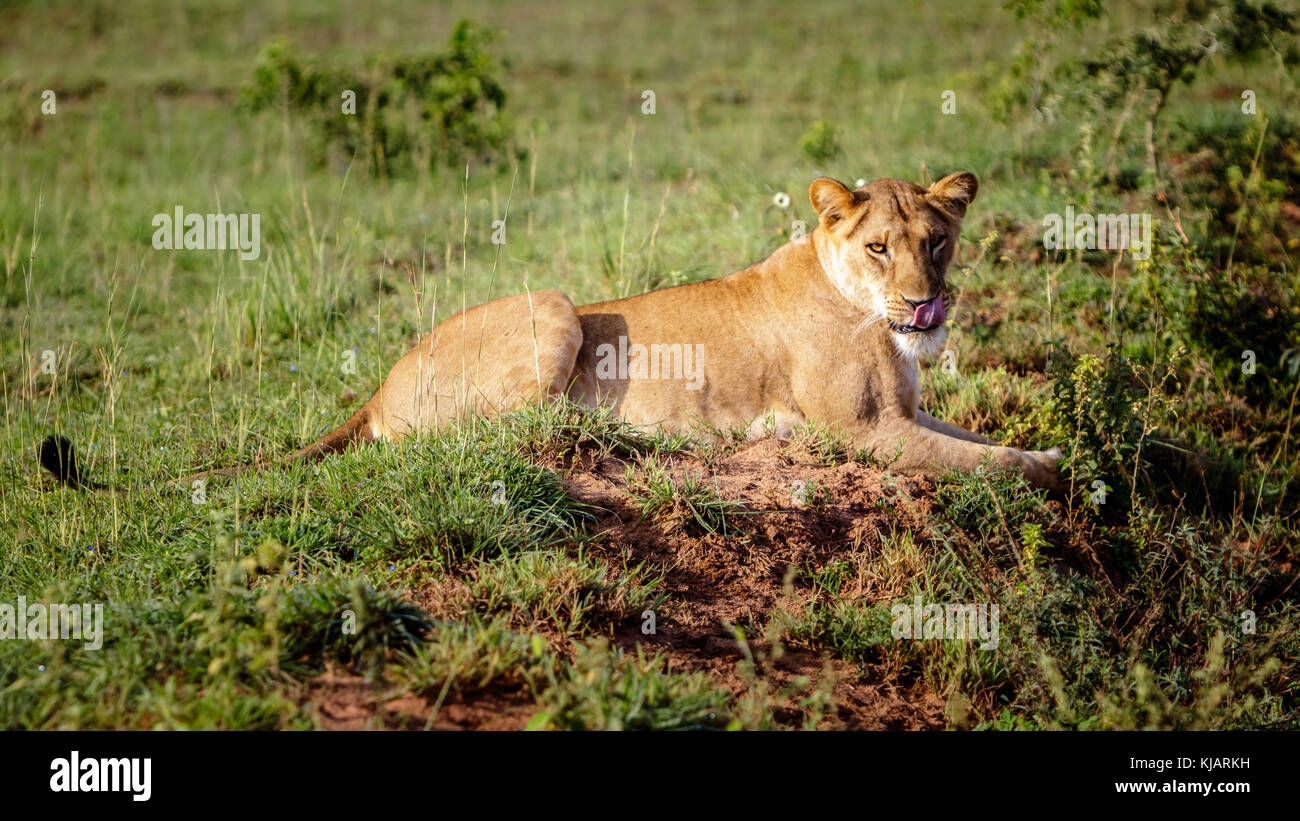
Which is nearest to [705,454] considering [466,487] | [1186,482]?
[466,487]

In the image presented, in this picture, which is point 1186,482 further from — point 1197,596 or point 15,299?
point 15,299

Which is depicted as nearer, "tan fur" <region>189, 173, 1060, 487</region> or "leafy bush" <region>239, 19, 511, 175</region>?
"tan fur" <region>189, 173, 1060, 487</region>

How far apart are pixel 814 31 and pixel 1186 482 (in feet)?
63.8

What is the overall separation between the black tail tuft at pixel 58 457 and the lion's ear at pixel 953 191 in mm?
4391

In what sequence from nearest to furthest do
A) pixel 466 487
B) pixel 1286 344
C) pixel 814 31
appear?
pixel 466 487
pixel 1286 344
pixel 814 31

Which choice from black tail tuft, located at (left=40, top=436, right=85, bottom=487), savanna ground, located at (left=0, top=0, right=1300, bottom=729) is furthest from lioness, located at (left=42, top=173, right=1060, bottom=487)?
black tail tuft, located at (left=40, top=436, right=85, bottom=487)

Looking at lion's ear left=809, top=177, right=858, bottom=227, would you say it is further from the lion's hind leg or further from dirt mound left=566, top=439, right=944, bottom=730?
the lion's hind leg

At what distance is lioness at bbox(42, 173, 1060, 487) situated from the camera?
510 cm

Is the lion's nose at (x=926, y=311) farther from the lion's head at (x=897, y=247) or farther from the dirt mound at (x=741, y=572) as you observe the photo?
the dirt mound at (x=741, y=572)

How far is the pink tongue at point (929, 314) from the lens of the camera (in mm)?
4938

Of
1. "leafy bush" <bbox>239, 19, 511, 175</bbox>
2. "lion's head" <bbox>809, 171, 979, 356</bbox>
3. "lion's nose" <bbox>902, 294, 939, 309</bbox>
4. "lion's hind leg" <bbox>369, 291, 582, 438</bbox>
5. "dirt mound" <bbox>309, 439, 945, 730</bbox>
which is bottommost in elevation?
"dirt mound" <bbox>309, 439, 945, 730</bbox>

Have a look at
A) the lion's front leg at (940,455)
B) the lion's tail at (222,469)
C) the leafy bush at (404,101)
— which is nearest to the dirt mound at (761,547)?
the lion's front leg at (940,455)

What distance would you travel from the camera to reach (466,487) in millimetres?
4254

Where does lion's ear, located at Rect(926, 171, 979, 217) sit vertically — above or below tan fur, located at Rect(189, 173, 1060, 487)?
above
